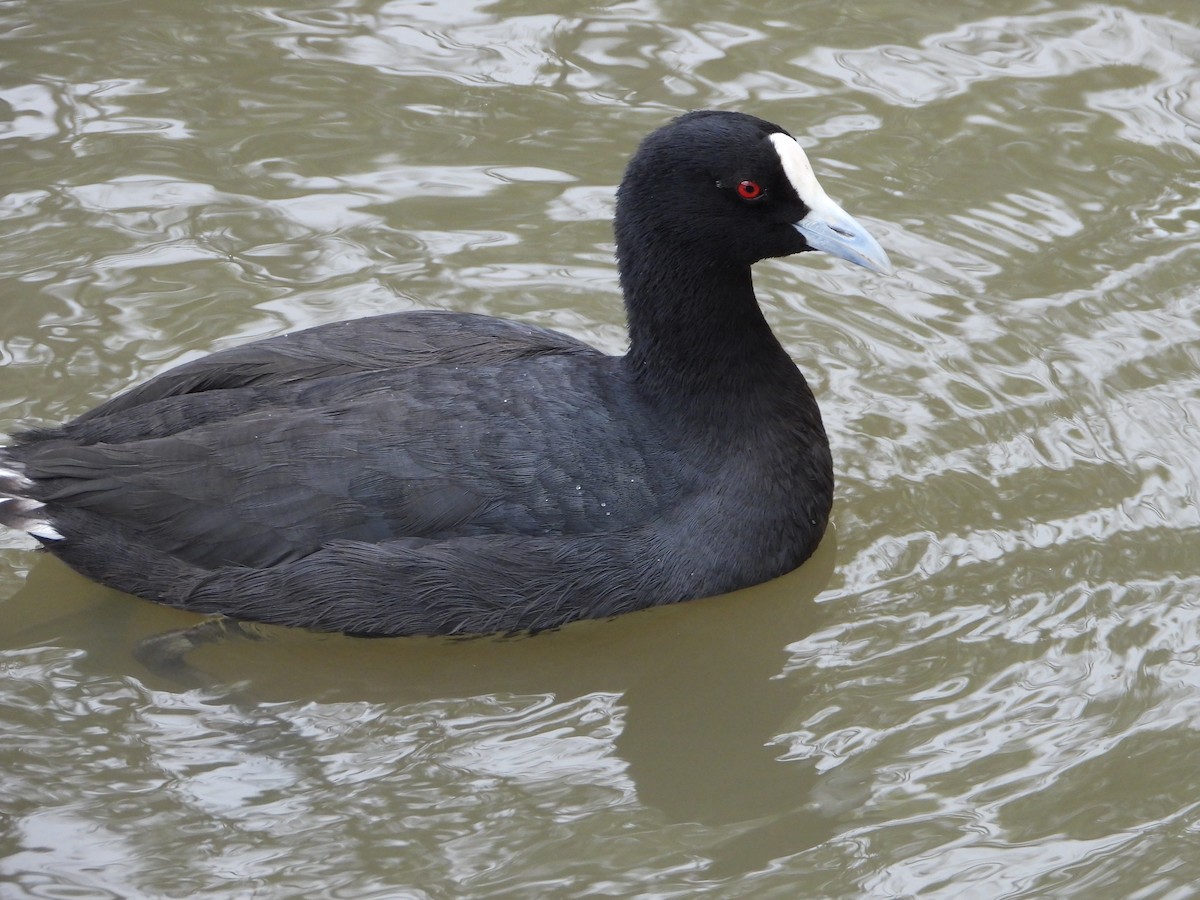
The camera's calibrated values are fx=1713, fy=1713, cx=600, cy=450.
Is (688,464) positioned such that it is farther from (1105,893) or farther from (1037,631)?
(1105,893)

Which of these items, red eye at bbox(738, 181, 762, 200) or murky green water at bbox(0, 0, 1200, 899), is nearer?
murky green water at bbox(0, 0, 1200, 899)

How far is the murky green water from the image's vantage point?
4879 mm

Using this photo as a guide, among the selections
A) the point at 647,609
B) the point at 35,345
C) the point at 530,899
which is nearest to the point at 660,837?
the point at 530,899

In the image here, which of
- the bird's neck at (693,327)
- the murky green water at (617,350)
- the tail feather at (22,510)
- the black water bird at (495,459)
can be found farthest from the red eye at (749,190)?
A: the tail feather at (22,510)

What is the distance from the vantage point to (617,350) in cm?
704

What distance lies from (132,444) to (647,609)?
69.7 inches

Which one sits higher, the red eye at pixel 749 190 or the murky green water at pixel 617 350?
the red eye at pixel 749 190

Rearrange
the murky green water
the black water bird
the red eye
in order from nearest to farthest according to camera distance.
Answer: the murky green water < the black water bird < the red eye

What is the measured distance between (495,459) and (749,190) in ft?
3.94

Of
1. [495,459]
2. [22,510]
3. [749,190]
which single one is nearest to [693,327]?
[749,190]

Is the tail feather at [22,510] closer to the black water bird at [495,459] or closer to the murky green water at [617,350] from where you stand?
the black water bird at [495,459]

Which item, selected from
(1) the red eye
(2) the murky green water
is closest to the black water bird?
(1) the red eye

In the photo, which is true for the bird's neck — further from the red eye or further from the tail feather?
the tail feather

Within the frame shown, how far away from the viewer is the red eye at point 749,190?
555cm
